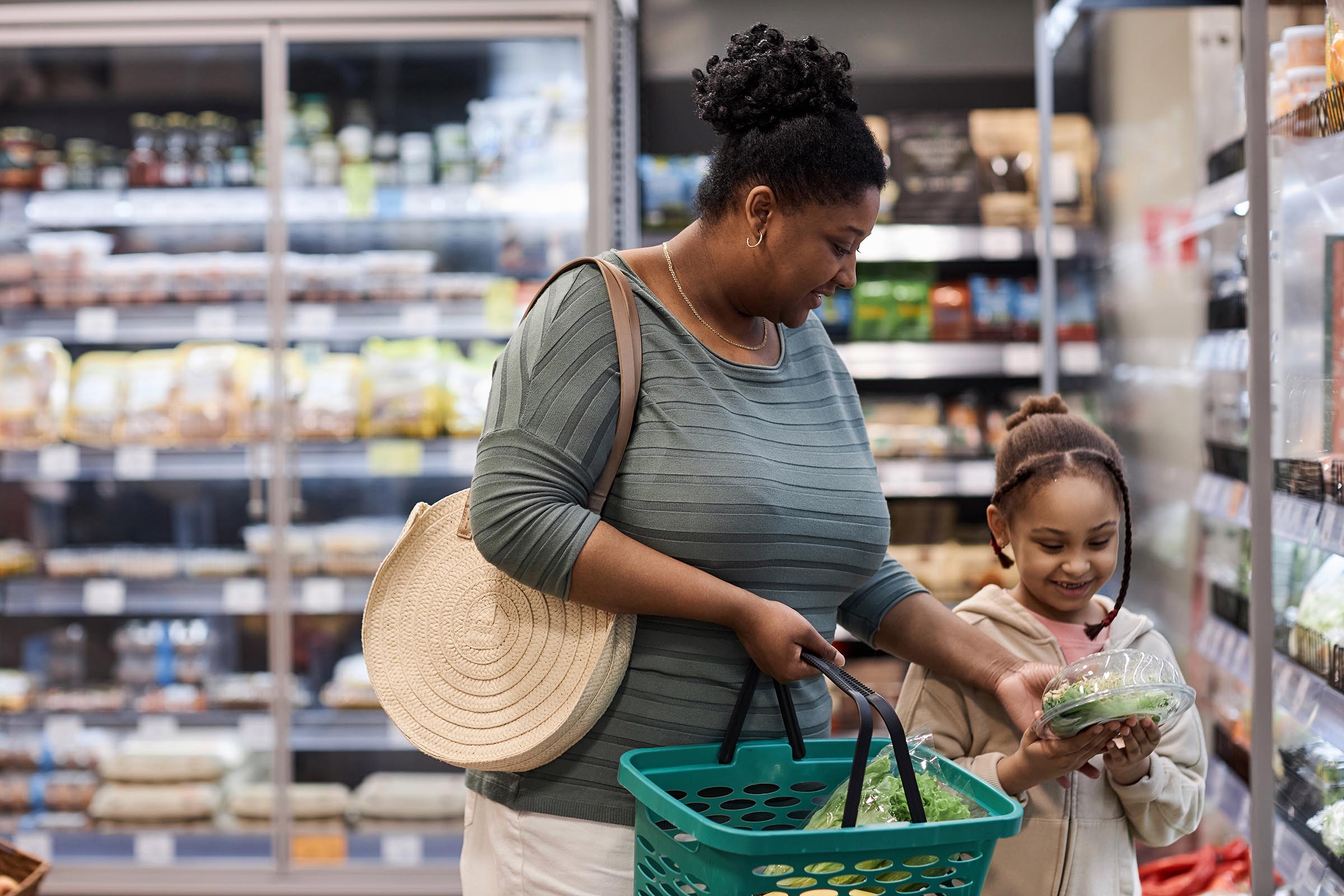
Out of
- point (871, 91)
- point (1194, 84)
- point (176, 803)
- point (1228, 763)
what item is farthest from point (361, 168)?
point (1228, 763)

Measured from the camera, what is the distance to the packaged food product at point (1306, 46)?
1.74 m

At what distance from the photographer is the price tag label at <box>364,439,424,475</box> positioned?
126 inches

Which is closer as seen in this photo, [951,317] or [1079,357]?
[1079,357]

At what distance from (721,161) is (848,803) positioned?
2.27 feet

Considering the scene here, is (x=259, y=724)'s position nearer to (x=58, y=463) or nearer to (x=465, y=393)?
(x=58, y=463)

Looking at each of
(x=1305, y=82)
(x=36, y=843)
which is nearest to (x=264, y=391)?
(x=36, y=843)

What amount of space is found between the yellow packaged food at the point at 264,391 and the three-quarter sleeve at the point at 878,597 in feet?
7.12

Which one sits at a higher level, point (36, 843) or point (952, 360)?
point (952, 360)

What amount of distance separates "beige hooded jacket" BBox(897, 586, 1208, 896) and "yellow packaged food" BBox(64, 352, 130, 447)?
9.02ft

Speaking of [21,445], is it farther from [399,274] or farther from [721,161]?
[721,161]

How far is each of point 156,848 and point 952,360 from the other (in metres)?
2.67

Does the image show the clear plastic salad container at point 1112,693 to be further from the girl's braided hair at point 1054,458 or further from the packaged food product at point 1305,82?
the packaged food product at point 1305,82

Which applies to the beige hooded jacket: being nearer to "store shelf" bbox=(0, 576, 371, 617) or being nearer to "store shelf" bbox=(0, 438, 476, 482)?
"store shelf" bbox=(0, 438, 476, 482)

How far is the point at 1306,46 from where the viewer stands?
175cm
